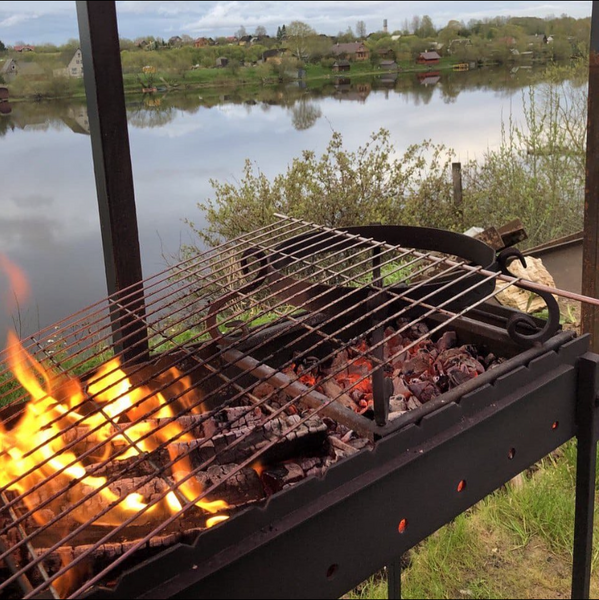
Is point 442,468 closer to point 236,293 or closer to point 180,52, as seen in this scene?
point 236,293

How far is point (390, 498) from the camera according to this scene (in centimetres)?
135

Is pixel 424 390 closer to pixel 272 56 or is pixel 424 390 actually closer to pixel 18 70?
pixel 18 70

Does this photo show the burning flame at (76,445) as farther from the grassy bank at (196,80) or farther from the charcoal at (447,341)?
the grassy bank at (196,80)

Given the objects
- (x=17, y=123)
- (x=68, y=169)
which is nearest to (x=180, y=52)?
(x=68, y=169)

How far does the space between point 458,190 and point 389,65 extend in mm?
2021

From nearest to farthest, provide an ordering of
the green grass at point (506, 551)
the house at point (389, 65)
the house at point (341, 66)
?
1. the green grass at point (506, 551)
2. the house at point (389, 65)
3. the house at point (341, 66)

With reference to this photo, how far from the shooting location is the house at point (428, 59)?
598 cm

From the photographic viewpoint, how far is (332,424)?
1.74 m

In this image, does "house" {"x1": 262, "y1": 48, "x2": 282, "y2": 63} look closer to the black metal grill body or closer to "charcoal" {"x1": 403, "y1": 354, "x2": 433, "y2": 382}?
"charcoal" {"x1": 403, "y1": 354, "x2": 433, "y2": 382}

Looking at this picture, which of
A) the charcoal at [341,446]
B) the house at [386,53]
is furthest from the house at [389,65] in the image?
the charcoal at [341,446]

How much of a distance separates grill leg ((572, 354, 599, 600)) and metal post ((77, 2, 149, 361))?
3.75 ft

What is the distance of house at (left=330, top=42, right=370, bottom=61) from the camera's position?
215 inches

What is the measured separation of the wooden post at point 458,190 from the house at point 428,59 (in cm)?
116

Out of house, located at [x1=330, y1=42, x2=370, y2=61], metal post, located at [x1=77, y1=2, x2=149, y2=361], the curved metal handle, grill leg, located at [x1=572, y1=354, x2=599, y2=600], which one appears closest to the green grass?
grill leg, located at [x1=572, y1=354, x2=599, y2=600]
